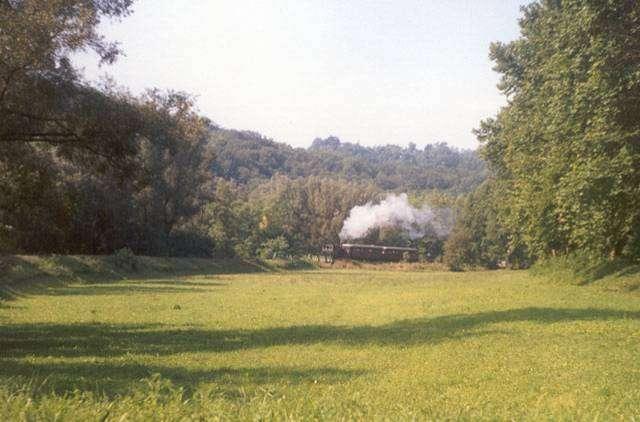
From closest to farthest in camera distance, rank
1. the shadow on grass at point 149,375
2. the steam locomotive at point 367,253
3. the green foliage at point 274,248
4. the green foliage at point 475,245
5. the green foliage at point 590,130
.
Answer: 1. the shadow on grass at point 149,375
2. the green foliage at point 590,130
3. the green foliage at point 475,245
4. the steam locomotive at point 367,253
5. the green foliage at point 274,248

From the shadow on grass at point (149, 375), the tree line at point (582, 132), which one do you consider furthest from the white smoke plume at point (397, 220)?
the shadow on grass at point (149, 375)

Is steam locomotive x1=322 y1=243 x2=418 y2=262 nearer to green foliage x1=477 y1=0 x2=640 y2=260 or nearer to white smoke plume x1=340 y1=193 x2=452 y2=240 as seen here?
white smoke plume x1=340 y1=193 x2=452 y2=240

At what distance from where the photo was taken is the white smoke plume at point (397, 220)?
4813 inches

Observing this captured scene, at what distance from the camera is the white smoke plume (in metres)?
122

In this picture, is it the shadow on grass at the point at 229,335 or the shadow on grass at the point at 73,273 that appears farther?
the shadow on grass at the point at 73,273

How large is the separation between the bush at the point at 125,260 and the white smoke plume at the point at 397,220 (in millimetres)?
71274

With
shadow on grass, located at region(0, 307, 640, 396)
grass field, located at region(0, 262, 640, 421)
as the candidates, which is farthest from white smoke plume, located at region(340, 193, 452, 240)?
shadow on grass, located at region(0, 307, 640, 396)

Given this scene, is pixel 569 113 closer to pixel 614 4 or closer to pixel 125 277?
pixel 614 4

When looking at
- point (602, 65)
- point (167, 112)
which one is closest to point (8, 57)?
point (167, 112)

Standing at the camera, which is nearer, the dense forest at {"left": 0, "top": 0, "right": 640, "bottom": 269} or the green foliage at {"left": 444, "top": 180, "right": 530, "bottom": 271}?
the dense forest at {"left": 0, "top": 0, "right": 640, "bottom": 269}

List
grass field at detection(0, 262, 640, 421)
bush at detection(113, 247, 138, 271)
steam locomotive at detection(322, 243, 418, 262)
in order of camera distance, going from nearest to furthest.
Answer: grass field at detection(0, 262, 640, 421) < bush at detection(113, 247, 138, 271) < steam locomotive at detection(322, 243, 418, 262)

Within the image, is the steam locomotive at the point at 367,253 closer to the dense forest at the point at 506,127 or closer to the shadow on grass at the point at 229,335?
the dense forest at the point at 506,127

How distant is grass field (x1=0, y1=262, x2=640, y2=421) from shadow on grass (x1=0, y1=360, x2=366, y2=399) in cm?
4

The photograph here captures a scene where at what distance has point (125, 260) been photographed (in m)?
53.9
